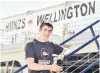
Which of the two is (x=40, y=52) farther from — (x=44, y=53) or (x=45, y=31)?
(x=45, y=31)

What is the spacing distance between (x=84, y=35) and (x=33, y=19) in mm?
1517

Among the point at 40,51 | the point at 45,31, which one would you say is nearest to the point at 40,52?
the point at 40,51

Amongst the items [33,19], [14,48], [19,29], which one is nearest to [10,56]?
[14,48]

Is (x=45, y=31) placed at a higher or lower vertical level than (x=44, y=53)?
higher

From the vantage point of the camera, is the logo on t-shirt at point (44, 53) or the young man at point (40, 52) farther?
the logo on t-shirt at point (44, 53)

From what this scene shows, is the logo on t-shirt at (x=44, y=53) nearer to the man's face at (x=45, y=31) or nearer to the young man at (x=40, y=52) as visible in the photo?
the young man at (x=40, y=52)

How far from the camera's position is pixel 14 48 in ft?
20.7

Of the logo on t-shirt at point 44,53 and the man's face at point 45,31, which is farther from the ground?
the man's face at point 45,31

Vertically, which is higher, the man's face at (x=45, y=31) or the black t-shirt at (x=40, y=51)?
the man's face at (x=45, y=31)

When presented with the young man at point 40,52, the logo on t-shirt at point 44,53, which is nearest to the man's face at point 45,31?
the young man at point 40,52

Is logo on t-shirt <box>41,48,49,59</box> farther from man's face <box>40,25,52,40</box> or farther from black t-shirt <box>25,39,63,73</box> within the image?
man's face <box>40,25,52,40</box>

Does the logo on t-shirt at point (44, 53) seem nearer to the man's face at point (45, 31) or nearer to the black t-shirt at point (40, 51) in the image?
the black t-shirt at point (40, 51)

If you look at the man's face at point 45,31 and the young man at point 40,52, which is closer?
the young man at point 40,52

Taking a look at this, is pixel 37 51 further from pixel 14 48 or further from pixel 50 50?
pixel 14 48
